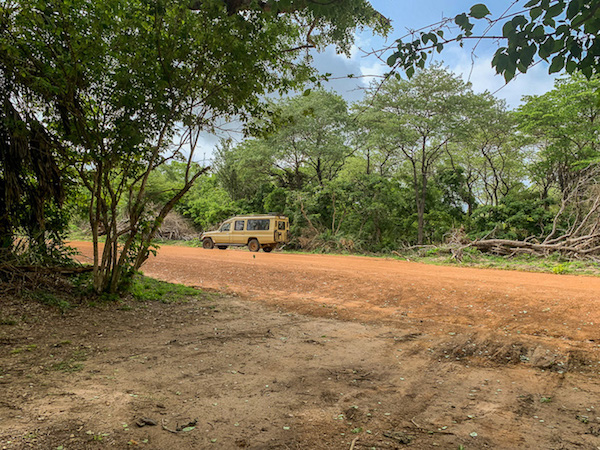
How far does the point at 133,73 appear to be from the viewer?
510 centimetres

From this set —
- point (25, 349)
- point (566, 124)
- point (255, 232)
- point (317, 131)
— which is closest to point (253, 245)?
point (255, 232)

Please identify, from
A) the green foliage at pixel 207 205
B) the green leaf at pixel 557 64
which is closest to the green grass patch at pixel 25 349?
the green leaf at pixel 557 64

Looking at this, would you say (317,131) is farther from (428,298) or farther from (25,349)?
(25,349)

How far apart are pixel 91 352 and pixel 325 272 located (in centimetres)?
710

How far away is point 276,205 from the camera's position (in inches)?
939

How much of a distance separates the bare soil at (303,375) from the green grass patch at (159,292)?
391 millimetres

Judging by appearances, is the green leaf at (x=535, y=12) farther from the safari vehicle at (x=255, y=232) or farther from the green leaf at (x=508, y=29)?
the safari vehicle at (x=255, y=232)

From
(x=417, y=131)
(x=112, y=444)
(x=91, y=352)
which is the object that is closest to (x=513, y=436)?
(x=112, y=444)

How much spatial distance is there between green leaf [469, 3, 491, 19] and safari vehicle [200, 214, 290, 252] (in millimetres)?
16561

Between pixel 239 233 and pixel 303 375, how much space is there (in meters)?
17.0

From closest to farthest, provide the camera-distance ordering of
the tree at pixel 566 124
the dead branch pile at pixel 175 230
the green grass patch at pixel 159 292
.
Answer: the green grass patch at pixel 159 292
the tree at pixel 566 124
the dead branch pile at pixel 175 230

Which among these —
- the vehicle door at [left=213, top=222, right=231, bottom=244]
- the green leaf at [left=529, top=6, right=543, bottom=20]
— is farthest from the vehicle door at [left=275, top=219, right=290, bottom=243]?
the green leaf at [left=529, top=6, right=543, bottom=20]

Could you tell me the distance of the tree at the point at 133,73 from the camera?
455 centimetres

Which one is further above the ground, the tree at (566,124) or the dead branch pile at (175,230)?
the tree at (566,124)
